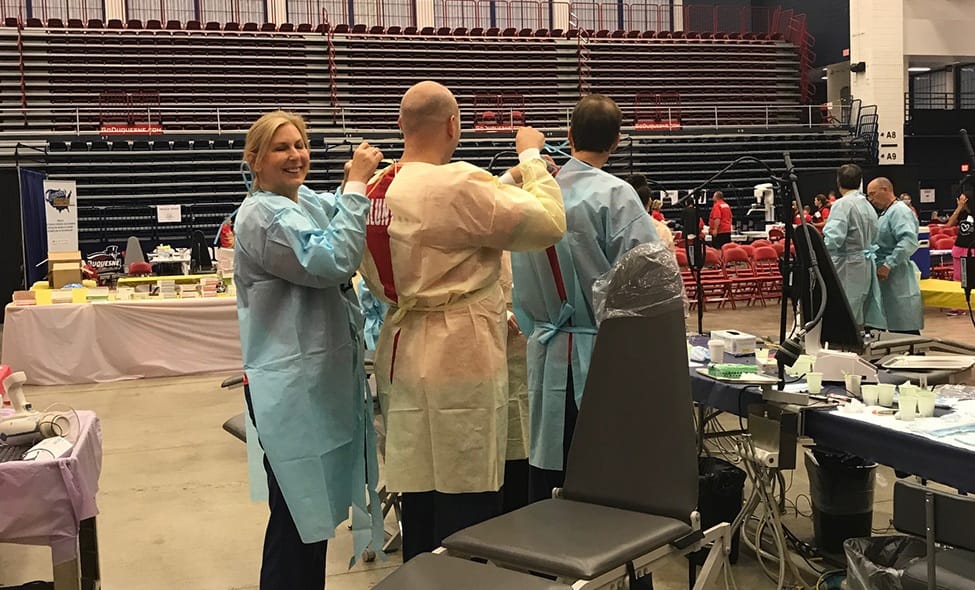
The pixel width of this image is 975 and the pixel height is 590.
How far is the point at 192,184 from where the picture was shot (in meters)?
13.7

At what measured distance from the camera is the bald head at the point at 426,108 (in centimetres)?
219

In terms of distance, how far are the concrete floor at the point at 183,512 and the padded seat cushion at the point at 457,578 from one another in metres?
1.30

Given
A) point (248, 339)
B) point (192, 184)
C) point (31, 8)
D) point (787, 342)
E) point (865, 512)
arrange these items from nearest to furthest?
point (248, 339) → point (787, 342) → point (865, 512) → point (192, 184) → point (31, 8)

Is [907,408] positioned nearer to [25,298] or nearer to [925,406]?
[925,406]

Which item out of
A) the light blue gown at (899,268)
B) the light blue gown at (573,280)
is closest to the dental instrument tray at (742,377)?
the light blue gown at (573,280)

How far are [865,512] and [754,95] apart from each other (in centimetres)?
1616

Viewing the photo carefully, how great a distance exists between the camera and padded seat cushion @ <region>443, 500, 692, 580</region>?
67.4 inches

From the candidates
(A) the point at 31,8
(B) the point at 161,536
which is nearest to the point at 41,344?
(B) the point at 161,536

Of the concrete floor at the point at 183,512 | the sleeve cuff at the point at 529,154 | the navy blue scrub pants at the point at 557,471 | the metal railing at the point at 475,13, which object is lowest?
the concrete floor at the point at 183,512

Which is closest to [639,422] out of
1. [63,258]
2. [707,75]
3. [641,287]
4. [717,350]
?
[641,287]

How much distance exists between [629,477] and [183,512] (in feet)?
8.09

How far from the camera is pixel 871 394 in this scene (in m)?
2.44

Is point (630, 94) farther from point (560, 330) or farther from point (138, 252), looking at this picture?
Answer: point (560, 330)

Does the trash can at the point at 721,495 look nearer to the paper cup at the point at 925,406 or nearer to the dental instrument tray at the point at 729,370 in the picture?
the dental instrument tray at the point at 729,370
